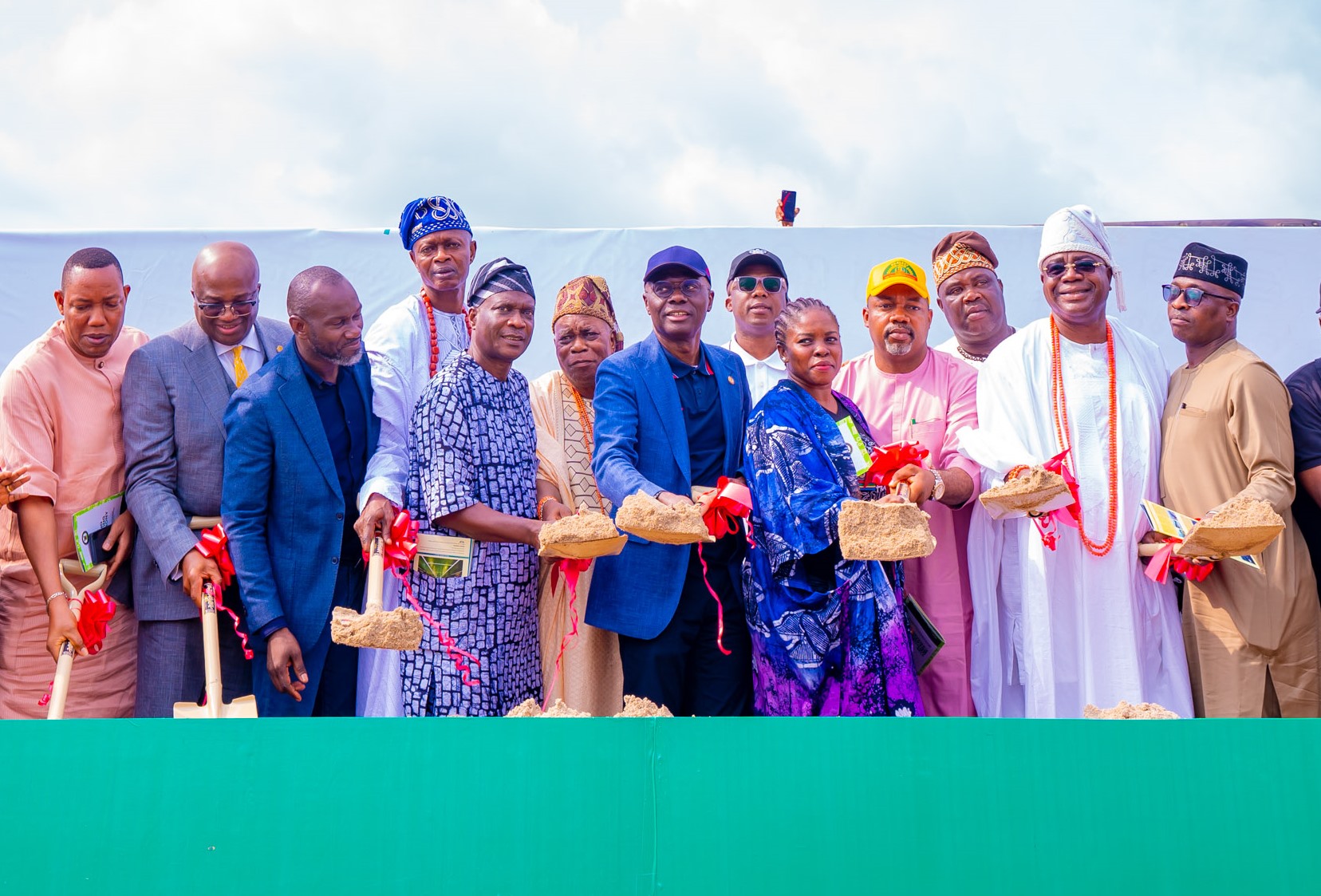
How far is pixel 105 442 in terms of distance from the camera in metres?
3.26

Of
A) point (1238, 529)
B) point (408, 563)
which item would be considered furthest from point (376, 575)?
point (1238, 529)

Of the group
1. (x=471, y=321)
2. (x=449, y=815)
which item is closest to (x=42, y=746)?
(x=449, y=815)

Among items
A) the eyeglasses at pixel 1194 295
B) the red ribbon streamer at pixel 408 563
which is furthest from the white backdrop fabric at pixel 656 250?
the red ribbon streamer at pixel 408 563

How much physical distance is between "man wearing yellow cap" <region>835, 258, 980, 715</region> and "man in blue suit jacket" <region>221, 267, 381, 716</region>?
5.58 feet

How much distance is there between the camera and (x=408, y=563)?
10.1ft

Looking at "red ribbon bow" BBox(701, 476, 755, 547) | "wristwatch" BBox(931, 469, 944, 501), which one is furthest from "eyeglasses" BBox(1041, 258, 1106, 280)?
"red ribbon bow" BBox(701, 476, 755, 547)

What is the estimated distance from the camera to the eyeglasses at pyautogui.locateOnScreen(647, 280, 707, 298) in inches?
133

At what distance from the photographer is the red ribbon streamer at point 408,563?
2986 mm

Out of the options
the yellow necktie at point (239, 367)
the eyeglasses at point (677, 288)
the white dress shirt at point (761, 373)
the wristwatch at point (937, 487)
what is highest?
the eyeglasses at point (677, 288)

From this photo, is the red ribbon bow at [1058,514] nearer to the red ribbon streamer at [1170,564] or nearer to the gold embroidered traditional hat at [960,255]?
the red ribbon streamer at [1170,564]

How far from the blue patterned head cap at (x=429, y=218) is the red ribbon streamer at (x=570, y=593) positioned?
134 cm

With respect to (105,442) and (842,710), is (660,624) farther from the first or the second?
(105,442)

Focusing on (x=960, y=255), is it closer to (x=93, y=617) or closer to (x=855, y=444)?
(x=855, y=444)

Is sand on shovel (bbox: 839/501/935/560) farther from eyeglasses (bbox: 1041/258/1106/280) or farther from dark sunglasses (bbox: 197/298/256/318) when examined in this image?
dark sunglasses (bbox: 197/298/256/318)
